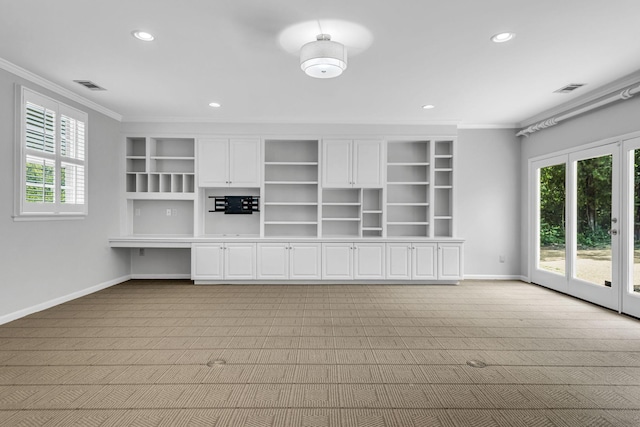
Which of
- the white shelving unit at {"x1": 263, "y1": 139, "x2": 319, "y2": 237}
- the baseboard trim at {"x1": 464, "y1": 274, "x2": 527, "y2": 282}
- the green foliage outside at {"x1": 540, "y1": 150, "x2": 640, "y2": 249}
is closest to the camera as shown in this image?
the green foliage outside at {"x1": 540, "y1": 150, "x2": 640, "y2": 249}

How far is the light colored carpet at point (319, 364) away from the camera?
205 centimetres

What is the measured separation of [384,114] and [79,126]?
14.5 feet

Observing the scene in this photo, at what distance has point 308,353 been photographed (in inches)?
113

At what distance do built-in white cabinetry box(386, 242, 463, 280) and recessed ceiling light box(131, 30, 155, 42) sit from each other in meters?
4.21

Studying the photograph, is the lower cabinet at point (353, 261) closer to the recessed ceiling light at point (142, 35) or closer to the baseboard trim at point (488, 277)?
the baseboard trim at point (488, 277)

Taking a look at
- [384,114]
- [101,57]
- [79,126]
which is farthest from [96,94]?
[384,114]

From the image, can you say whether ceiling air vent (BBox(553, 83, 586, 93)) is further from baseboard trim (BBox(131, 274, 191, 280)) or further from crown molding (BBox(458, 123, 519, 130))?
baseboard trim (BBox(131, 274, 191, 280))

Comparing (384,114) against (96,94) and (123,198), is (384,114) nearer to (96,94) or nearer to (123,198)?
(96,94)

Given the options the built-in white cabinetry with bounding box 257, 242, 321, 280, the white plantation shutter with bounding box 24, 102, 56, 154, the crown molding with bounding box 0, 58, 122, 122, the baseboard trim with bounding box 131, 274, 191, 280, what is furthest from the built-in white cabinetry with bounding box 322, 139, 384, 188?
the white plantation shutter with bounding box 24, 102, 56, 154

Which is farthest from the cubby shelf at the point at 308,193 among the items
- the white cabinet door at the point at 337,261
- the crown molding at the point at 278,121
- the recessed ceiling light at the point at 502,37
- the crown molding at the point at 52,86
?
the recessed ceiling light at the point at 502,37

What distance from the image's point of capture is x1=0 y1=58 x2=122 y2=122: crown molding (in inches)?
144

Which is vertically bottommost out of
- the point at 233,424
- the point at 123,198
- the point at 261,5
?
the point at 233,424

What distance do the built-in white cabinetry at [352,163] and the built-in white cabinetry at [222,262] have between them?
1849mm

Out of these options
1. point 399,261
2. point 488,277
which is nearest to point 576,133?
point 488,277
